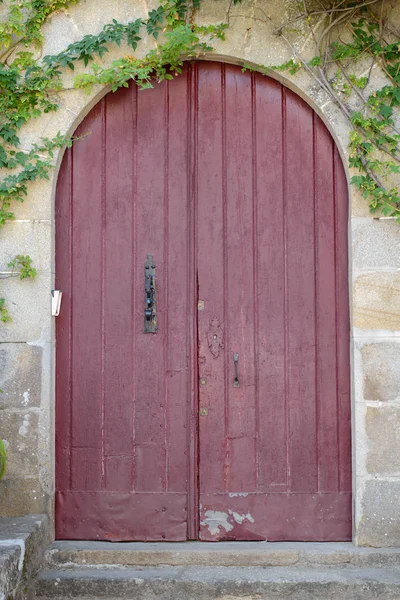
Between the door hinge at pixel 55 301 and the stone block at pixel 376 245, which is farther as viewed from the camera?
the door hinge at pixel 55 301

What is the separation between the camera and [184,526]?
4.06m

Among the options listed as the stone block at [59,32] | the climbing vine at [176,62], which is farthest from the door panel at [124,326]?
the stone block at [59,32]

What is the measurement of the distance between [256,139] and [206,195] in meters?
0.41

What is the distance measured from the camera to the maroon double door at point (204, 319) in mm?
4059

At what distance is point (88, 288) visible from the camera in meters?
4.17

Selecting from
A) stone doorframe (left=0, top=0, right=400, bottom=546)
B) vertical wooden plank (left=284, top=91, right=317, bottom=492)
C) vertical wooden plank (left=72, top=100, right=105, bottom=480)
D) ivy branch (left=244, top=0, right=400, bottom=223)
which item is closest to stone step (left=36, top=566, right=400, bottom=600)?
stone doorframe (left=0, top=0, right=400, bottom=546)

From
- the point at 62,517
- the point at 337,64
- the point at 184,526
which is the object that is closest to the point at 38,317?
the point at 62,517

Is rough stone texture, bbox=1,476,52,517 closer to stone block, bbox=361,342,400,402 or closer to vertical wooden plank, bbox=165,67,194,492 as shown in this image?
vertical wooden plank, bbox=165,67,194,492

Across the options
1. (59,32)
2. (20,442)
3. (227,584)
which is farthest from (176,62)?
(227,584)

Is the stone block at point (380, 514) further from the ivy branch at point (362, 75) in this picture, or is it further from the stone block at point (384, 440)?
the ivy branch at point (362, 75)

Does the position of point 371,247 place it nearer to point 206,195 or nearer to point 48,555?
point 206,195

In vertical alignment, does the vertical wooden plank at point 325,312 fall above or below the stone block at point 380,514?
above

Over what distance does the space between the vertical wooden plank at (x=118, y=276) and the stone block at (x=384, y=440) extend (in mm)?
1266

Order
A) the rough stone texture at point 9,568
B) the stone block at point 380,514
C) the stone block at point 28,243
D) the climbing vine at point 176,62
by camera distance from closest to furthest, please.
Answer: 1. the rough stone texture at point 9,568
2. the stone block at point 380,514
3. the climbing vine at point 176,62
4. the stone block at point 28,243
